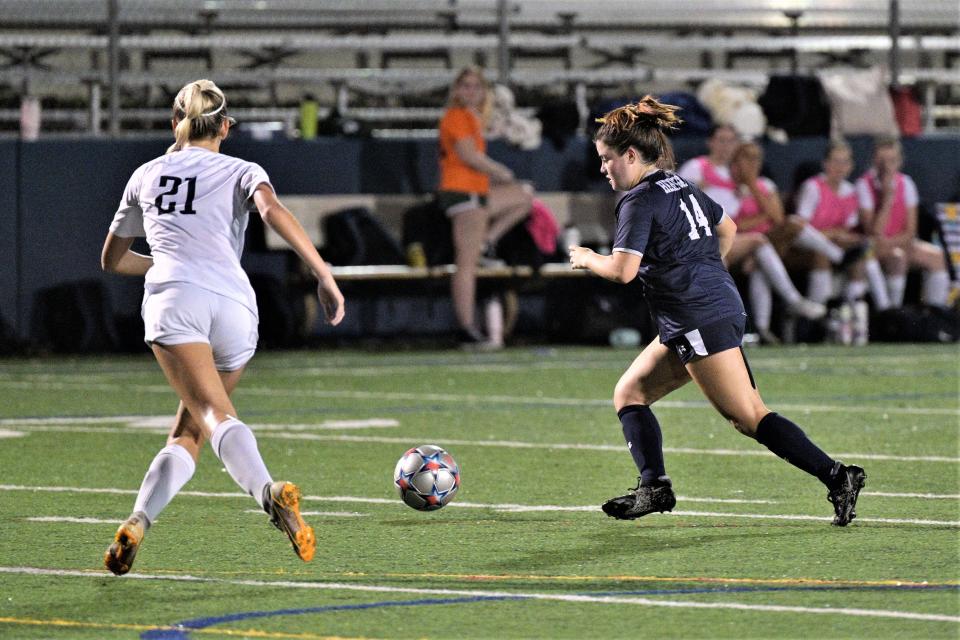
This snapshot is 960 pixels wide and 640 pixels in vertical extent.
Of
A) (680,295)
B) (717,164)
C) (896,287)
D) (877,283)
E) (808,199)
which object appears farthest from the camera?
(896,287)

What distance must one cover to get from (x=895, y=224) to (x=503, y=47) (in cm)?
454

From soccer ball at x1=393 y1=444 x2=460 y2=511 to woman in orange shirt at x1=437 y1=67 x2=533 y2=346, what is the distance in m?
9.36

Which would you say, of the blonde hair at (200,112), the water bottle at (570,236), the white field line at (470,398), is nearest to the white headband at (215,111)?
the blonde hair at (200,112)

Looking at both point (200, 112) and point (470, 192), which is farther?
point (470, 192)

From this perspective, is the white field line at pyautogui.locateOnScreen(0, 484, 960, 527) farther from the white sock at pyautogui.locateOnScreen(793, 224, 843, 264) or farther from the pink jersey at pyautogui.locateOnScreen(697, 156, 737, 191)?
the white sock at pyautogui.locateOnScreen(793, 224, 843, 264)

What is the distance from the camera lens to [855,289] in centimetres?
1880

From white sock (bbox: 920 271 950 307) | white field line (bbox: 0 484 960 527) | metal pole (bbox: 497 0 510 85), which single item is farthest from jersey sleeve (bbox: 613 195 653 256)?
white sock (bbox: 920 271 950 307)

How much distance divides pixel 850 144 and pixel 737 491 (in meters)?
11.6

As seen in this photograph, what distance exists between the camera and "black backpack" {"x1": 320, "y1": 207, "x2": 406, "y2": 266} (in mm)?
17781

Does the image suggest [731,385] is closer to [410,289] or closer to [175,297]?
[175,297]

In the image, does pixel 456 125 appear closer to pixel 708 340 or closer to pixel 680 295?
pixel 680 295

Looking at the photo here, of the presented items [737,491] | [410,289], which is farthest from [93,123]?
[737,491]

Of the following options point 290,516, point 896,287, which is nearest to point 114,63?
point 896,287

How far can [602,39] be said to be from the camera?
70.2 feet
